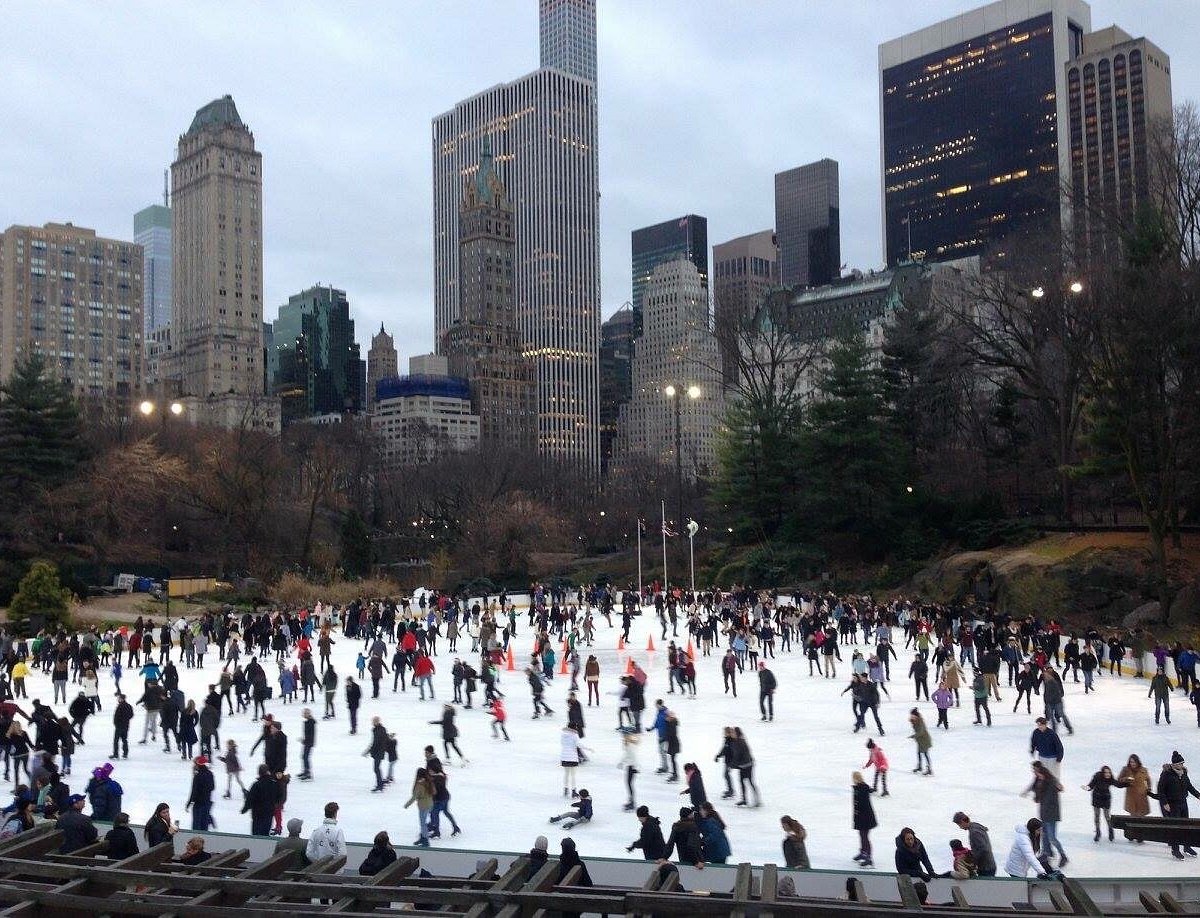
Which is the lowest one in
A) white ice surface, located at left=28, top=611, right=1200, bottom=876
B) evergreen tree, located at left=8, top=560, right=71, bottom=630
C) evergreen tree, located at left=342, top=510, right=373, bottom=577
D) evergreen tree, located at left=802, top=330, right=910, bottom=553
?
white ice surface, located at left=28, top=611, right=1200, bottom=876

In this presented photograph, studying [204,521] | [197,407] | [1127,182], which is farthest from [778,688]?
[197,407]

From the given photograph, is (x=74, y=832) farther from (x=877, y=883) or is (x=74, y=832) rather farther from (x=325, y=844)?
(x=877, y=883)

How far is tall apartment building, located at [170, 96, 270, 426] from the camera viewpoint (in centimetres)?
18862

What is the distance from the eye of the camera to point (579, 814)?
13.2 metres

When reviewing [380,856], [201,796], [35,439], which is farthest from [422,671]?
[35,439]

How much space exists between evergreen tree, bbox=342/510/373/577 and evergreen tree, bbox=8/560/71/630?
2099 cm

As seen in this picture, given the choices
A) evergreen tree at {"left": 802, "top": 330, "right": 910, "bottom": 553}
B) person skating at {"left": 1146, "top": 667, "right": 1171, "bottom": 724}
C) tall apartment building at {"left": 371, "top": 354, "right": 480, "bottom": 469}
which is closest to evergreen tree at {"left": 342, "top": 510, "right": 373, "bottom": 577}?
evergreen tree at {"left": 802, "top": 330, "right": 910, "bottom": 553}

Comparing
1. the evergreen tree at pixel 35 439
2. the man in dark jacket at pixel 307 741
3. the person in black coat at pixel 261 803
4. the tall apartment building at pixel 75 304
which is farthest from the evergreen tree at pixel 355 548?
the tall apartment building at pixel 75 304

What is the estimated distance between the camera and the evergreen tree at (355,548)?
56219mm

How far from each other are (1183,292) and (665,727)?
27.2 metres

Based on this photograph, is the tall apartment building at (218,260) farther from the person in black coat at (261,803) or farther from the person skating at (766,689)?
the person in black coat at (261,803)

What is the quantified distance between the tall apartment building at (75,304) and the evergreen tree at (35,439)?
120 meters

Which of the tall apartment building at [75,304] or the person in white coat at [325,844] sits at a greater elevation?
the tall apartment building at [75,304]

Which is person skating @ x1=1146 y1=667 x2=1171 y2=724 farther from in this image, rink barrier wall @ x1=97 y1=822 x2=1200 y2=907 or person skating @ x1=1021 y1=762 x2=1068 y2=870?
rink barrier wall @ x1=97 y1=822 x2=1200 y2=907
